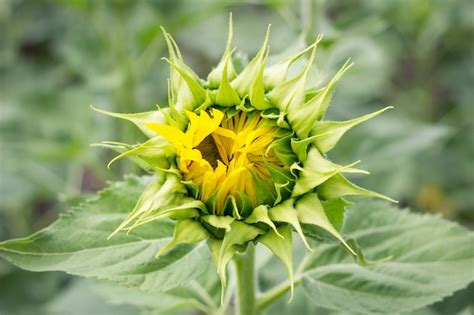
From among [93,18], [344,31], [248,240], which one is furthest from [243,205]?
[93,18]

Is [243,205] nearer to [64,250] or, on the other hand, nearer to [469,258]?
[64,250]

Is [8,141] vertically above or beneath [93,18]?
beneath

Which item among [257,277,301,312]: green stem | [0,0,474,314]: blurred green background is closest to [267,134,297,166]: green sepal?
[257,277,301,312]: green stem

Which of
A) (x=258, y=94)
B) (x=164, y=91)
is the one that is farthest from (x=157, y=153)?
(x=164, y=91)

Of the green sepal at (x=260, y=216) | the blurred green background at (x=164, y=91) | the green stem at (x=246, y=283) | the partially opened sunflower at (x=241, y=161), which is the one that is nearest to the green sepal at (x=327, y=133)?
the partially opened sunflower at (x=241, y=161)

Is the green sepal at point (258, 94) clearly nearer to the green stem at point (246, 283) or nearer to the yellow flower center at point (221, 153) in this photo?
the yellow flower center at point (221, 153)

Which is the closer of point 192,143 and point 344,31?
point 192,143

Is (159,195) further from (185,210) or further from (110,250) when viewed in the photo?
(110,250)

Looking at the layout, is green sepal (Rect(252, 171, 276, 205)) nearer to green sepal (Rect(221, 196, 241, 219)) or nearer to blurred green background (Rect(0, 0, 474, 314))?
green sepal (Rect(221, 196, 241, 219))
